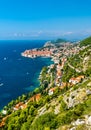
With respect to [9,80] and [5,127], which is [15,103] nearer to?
[5,127]

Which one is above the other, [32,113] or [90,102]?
[90,102]

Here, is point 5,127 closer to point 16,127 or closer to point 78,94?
point 16,127

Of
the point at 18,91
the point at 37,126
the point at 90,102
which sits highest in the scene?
the point at 90,102

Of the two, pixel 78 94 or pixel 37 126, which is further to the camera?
pixel 78 94

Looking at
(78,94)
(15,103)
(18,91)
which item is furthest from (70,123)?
(18,91)

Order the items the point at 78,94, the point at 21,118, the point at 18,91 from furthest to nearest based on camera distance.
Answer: the point at 18,91
the point at 21,118
the point at 78,94

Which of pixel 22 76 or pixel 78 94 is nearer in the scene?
pixel 78 94

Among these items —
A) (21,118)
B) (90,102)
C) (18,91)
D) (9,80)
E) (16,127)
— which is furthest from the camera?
(9,80)

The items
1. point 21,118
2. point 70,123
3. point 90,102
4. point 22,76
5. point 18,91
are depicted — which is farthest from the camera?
point 22,76

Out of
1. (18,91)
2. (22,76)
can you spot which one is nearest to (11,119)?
(18,91)
